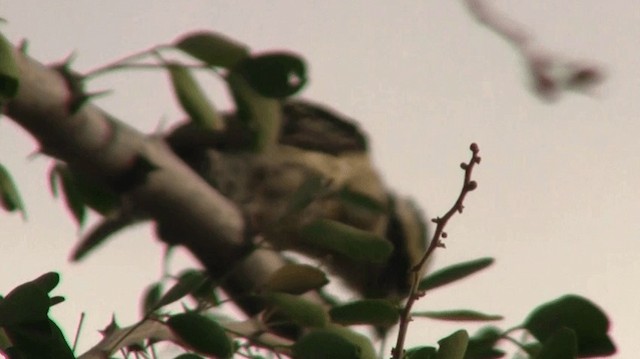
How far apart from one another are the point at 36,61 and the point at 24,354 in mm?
540

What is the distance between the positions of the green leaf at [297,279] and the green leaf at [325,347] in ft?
0.44

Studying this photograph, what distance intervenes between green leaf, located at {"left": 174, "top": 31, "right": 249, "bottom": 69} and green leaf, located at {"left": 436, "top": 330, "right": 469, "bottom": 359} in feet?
1.47

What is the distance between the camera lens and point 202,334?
110 cm

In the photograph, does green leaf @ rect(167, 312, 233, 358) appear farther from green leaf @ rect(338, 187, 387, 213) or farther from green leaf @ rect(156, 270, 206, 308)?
green leaf @ rect(338, 187, 387, 213)

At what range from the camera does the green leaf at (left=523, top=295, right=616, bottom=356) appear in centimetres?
112

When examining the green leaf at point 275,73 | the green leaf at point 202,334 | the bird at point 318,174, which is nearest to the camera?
the green leaf at point 202,334

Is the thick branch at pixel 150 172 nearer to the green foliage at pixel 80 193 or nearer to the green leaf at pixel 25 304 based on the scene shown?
the green foliage at pixel 80 193

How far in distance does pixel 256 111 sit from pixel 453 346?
476mm

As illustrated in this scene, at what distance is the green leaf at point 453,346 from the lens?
1.01 metres

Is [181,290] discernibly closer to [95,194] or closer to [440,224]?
[440,224]

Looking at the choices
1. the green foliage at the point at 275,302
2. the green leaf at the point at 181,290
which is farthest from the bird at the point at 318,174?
the green leaf at the point at 181,290

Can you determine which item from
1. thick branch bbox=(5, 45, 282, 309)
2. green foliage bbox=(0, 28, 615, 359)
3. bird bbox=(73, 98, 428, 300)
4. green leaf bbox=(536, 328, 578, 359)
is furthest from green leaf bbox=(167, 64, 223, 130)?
bird bbox=(73, 98, 428, 300)

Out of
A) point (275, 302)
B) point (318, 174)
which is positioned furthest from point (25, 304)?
point (318, 174)

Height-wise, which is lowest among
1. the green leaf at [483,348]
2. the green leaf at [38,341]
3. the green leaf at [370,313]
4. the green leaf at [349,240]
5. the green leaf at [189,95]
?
the green leaf at [38,341]
